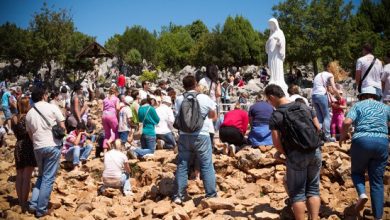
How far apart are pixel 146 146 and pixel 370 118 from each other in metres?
5.45

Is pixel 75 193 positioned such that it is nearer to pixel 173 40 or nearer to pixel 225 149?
pixel 225 149

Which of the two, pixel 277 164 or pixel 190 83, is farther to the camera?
pixel 277 164

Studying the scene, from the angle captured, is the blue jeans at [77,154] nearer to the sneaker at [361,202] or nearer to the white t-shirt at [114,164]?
the white t-shirt at [114,164]

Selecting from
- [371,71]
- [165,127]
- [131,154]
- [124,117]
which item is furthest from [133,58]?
[371,71]

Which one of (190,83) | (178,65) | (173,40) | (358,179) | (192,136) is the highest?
(173,40)

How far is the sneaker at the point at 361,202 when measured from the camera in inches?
182

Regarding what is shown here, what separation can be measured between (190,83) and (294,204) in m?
2.50

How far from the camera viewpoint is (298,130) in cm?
432

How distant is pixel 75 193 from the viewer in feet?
25.1

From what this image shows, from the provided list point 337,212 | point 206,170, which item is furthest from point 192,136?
point 337,212

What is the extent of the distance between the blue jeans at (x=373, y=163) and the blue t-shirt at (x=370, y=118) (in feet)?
0.28

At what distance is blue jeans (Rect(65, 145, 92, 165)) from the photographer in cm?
882

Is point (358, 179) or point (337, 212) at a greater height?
point (358, 179)

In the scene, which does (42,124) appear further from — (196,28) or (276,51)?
(196,28)
